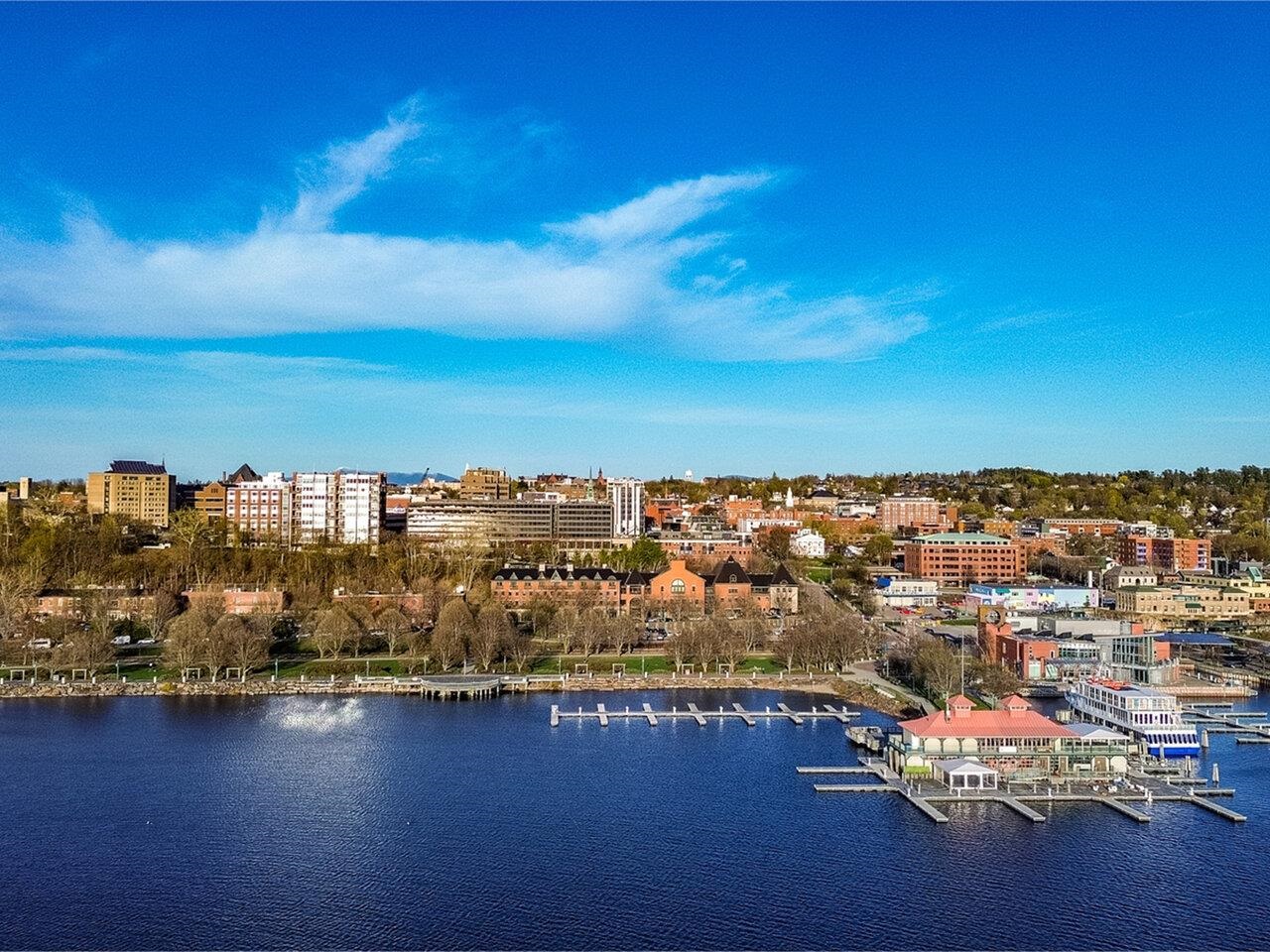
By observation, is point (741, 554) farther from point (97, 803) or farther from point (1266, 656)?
point (97, 803)

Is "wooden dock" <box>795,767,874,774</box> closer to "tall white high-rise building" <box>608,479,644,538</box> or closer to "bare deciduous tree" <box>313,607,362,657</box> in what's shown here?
"bare deciduous tree" <box>313,607,362,657</box>

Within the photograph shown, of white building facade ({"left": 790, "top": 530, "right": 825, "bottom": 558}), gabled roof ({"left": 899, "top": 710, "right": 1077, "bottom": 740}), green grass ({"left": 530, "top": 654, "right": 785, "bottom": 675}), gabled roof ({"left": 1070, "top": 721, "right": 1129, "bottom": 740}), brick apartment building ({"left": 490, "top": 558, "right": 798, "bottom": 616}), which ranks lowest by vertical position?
green grass ({"left": 530, "top": 654, "right": 785, "bottom": 675})

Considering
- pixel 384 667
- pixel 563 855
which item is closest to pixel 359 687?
pixel 384 667

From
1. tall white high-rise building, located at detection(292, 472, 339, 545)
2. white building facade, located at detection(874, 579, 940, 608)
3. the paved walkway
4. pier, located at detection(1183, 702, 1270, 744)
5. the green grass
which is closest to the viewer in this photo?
pier, located at detection(1183, 702, 1270, 744)

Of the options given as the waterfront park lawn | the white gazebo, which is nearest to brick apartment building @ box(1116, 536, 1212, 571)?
the waterfront park lawn

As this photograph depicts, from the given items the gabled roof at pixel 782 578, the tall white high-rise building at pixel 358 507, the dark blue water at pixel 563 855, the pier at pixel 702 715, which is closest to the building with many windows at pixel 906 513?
the tall white high-rise building at pixel 358 507

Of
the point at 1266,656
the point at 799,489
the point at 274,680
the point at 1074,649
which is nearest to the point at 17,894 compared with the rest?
the point at 274,680
